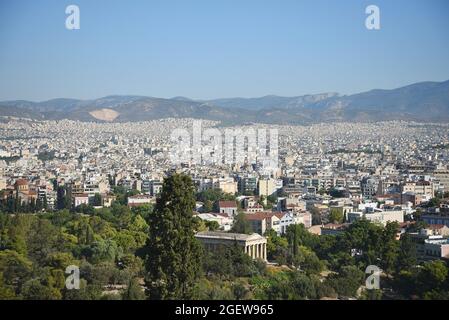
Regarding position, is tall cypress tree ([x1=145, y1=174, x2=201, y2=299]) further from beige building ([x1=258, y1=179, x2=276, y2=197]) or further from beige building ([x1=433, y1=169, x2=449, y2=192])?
beige building ([x1=433, y1=169, x2=449, y2=192])

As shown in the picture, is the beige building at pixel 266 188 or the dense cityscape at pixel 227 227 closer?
the dense cityscape at pixel 227 227

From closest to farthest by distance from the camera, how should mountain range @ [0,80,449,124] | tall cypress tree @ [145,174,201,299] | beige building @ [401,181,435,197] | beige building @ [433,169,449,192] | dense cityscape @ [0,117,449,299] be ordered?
1. tall cypress tree @ [145,174,201,299]
2. dense cityscape @ [0,117,449,299]
3. beige building @ [401,181,435,197]
4. beige building @ [433,169,449,192]
5. mountain range @ [0,80,449,124]

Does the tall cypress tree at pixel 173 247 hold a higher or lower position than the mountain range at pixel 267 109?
lower

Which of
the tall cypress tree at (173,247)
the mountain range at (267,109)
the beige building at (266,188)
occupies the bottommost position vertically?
the beige building at (266,188)

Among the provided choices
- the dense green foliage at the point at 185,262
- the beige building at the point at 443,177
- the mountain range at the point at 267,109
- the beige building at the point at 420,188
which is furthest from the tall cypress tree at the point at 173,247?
the mountain range at the point at 267,109

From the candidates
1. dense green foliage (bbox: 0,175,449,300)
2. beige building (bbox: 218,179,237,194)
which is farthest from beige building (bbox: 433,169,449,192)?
dense green foliage (bbox: 0,175,449,300)

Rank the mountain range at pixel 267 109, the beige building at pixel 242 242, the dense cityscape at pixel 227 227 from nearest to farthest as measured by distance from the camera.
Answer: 1. the dense cityscape at pixel 227 227
2. the beige building at pixel 242 242
3. the mountain range at pixel 267 109

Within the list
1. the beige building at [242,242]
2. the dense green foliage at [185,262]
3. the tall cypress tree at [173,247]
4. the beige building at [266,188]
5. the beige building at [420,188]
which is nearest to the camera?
the tall cypress tree at [173,247]

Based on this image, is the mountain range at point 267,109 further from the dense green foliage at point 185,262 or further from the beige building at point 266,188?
the dense green foliage at point 185,262
